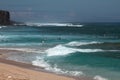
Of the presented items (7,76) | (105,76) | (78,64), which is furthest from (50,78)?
(78,64)

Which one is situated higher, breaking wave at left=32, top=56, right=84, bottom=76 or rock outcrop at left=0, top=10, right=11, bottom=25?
breaking wave at left=32, top=56, right=84, bottom=76

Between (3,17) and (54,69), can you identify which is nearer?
(54,69)

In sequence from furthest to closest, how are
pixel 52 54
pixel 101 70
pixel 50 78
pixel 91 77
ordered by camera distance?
pixel 52 54 → pixel 101 70 → pixel 91 77 → pixel 50 78

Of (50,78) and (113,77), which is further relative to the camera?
(113,77)

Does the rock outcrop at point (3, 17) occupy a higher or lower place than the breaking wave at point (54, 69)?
lower

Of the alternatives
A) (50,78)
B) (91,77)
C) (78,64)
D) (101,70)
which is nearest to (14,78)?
(50,78)

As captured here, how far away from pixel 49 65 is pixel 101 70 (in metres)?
3.28

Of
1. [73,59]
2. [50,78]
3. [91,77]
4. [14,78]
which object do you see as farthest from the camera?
[73,59]

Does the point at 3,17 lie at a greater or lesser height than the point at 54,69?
lesser

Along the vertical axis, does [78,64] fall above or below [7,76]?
below

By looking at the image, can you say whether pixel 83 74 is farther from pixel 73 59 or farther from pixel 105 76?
pixel 73 59

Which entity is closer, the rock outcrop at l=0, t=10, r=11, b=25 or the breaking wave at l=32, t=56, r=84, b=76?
the breaking wave at l=32, t=56, r=84, b=76

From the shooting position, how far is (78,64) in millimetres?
20719

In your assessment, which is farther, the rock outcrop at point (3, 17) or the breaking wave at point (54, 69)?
the rock outcrop at point (3, 17)
